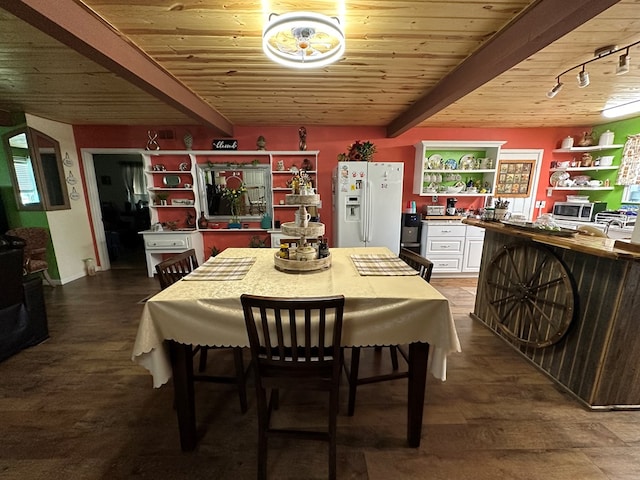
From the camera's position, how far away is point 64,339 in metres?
2.45

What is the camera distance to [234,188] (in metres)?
4.41

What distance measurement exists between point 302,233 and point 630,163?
5.23 meters

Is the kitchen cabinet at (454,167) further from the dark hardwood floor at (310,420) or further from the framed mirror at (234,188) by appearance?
the dark hardwood floor at (310,420)

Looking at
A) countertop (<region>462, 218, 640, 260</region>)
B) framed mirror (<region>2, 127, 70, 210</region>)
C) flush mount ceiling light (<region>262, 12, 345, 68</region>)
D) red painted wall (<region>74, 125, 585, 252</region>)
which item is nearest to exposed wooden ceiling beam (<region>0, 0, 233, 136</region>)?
flush mount ceiling light (<region>262, 12, 345, 68</region>)

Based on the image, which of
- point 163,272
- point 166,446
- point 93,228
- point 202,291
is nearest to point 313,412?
point 166,446

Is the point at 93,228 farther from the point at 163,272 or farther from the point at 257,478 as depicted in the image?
the point at 257,478

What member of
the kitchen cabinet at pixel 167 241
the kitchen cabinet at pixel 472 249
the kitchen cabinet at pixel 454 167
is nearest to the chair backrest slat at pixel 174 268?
the kitchen cabinet at pixel 167 241

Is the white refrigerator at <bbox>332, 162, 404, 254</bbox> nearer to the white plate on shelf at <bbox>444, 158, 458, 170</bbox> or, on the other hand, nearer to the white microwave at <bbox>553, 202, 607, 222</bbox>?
the white plate on shelf at <bbox>444, 158, 458, 170</bbox>

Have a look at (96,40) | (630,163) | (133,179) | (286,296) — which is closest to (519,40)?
(286,296)

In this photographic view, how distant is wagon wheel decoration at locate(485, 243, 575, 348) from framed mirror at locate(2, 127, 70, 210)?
582 cm

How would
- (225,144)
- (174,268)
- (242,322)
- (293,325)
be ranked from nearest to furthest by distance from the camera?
1. (293,325)
2. (242,322)
3. (174,268)
4. (225,144)

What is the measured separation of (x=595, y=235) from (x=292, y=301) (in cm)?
233

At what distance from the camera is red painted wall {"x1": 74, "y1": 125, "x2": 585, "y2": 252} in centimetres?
425

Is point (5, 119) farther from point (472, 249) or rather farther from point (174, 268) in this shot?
point (472, 249)
